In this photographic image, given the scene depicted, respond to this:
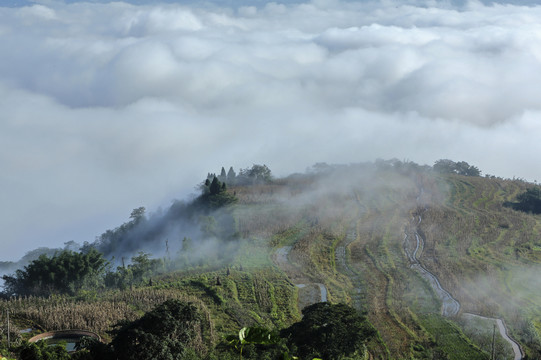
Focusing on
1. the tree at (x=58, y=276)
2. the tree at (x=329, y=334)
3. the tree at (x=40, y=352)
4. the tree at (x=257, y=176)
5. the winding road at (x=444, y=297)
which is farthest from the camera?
the tree at (x=257, y=176)

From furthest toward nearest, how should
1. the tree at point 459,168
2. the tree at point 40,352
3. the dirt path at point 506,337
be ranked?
the tree at point 459,168 → the dirt path at point 506,337 → the tree at point 40,352

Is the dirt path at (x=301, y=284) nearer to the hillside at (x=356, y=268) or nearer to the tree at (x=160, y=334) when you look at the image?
the hillside at (x=356, y=268)

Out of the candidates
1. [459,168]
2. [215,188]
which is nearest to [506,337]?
[215,188]

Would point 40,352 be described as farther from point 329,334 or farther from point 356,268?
point 356,268

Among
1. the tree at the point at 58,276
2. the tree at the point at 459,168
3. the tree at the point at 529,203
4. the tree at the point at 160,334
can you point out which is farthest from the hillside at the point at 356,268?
the tree at the point at 459,168

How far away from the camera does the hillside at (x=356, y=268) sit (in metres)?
35.4

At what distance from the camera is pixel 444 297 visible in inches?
1721

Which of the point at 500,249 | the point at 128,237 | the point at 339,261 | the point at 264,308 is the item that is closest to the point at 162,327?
the point at 264,308

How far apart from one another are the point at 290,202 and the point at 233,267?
26724 mm

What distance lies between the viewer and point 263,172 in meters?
92.7

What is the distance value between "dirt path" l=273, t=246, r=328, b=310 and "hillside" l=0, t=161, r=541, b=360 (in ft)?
0.55

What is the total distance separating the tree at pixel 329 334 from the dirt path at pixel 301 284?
457 inches

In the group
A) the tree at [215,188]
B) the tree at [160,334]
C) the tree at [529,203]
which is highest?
the tree at [215,188]

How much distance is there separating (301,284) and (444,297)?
40.6 ft
